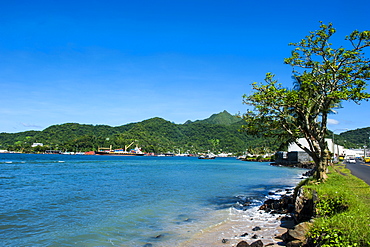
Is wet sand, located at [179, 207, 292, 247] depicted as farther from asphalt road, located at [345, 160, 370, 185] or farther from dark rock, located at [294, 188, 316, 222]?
asphalt road, located at [345, 160, 370, 185]

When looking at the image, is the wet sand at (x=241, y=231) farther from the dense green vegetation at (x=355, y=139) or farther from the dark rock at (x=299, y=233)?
the dense green vegetation at (x=355, y=139)

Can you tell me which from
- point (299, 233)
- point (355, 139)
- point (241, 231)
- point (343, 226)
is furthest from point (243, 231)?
point (355, 139)

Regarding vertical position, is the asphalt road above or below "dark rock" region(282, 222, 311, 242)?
above

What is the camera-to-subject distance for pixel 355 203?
29.9 feet

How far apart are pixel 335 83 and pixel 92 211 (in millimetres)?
15151

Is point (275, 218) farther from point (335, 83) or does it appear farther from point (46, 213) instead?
point (46, 213)

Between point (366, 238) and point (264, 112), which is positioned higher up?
point (264, 112)

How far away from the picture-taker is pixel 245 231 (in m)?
11.7

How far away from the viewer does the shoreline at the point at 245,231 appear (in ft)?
33.3

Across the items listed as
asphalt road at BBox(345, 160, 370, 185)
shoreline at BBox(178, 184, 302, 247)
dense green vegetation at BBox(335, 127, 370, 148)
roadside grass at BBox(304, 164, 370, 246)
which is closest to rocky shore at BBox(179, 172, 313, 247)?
shoreline at BBox(178, 184, 302, 247)

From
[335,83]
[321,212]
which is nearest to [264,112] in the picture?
[335,83]

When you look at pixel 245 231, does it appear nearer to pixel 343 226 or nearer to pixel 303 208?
pixel 303 208

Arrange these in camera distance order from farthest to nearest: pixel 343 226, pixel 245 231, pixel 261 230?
pixel 245 231, pixel 261 230, pixel 343 226

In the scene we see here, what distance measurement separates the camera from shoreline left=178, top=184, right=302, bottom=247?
10.2 m
